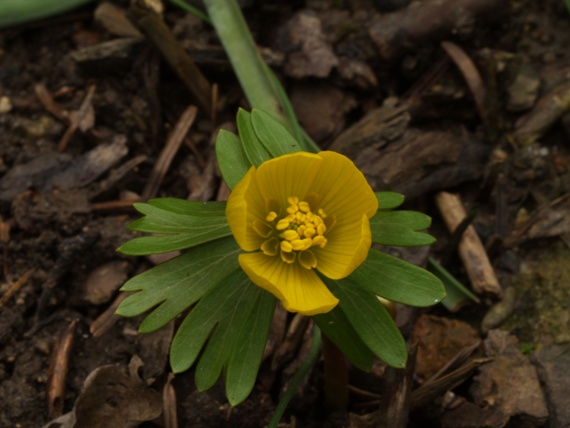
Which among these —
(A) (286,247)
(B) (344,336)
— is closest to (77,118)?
(A) (286,247)

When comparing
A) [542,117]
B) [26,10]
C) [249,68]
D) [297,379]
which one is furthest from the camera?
[26,10]

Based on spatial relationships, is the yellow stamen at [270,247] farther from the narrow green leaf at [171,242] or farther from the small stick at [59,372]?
the small stick at [59,372]

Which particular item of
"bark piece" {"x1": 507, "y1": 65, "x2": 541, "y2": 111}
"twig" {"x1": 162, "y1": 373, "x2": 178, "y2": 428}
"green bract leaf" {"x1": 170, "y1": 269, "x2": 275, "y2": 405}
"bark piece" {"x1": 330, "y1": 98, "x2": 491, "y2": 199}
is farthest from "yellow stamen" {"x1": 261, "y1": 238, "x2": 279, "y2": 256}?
"bark piece" {"x1": 507, "y1": 65, "x2": 541, "y2": 111}

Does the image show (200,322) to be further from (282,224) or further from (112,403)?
(112,403)

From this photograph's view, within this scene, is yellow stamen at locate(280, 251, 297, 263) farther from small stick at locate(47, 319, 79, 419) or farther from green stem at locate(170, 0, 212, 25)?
green stem at locate(170, 0, 212, 25)

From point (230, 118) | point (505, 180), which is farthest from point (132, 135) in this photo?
point (505, 180)

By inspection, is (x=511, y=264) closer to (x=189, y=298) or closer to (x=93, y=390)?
(x=189, y=298)
